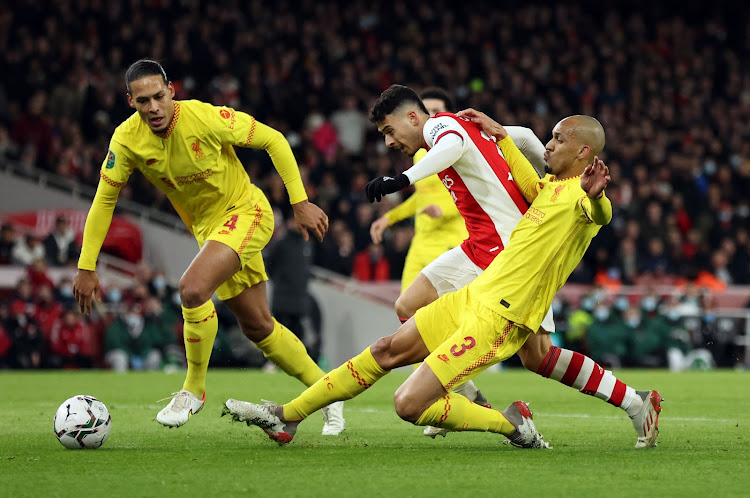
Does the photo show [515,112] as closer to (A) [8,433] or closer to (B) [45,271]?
(B) [45,271]

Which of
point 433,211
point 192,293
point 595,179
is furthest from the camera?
point 433,211

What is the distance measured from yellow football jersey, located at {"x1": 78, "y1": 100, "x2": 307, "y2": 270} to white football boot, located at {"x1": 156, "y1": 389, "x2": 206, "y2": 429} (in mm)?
919

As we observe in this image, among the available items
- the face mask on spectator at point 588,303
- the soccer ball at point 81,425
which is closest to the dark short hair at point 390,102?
the soccer ball at point 81,425

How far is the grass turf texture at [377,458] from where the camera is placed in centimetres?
480

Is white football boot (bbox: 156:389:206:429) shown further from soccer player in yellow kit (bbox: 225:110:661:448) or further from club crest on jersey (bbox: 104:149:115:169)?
club crest on jersey (bbox: 104:149:115:169)

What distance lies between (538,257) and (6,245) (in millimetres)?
11876

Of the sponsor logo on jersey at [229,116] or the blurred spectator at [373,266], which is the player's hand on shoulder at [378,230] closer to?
the sponsor logo on jersey at [229,116]

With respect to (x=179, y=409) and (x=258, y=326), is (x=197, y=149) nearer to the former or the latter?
(x=258, y=326)

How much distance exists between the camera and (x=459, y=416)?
5949 millimetres

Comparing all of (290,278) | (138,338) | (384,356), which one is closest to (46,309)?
(138,338)

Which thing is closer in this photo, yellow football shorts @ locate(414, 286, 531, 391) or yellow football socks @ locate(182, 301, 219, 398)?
yellow football shorts @ locate(414, 286, 531, 391)

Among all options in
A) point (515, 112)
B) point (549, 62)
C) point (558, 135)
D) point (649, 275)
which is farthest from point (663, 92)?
point (558, 135)

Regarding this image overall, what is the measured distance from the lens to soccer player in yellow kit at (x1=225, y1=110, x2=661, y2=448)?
19.1 ft

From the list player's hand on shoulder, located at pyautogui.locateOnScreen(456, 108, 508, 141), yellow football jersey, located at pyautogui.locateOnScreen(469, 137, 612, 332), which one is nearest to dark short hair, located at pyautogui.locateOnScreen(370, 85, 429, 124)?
player's hand on shoulder, located at pyautogui.locateOnScreen(456, 108, 508, 141)
